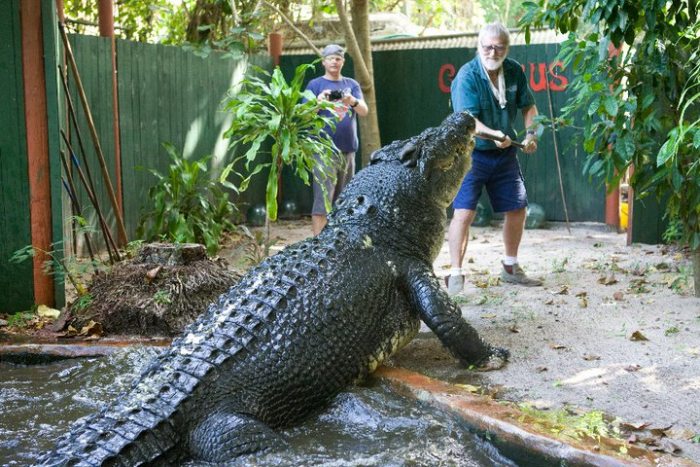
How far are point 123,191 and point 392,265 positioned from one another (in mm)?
5199

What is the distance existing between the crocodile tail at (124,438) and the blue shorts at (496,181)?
3.49m

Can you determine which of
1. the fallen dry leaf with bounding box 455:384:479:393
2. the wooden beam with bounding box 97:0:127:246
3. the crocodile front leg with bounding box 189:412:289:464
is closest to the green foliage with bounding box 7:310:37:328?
the crocodile front leg with bounding box 189:412:289:464

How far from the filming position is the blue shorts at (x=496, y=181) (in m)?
5.93

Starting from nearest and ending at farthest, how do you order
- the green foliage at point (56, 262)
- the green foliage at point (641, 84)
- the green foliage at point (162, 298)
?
the green foliage at point (641, 84)
the green foliage at point (162, 298)
the green foliage at point (56, 262)

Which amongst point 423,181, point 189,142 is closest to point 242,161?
point 189,142

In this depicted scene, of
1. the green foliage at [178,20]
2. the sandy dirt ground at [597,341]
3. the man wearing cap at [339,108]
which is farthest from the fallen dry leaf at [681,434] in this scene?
the green foliage at [178,20]

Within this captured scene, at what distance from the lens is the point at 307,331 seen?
3619 millimetres

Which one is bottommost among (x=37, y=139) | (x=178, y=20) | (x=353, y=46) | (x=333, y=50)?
(x=37, y=139)

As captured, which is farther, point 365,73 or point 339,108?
point 365,73

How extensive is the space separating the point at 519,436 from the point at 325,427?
3.07 ft

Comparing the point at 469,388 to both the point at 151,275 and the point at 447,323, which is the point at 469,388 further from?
the point at 151,275

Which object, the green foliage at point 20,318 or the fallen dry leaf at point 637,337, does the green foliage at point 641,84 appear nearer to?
the fallen dry leaf at point 637,337

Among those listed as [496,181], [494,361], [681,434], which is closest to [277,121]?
[496,181]

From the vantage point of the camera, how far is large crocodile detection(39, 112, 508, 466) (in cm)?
303
